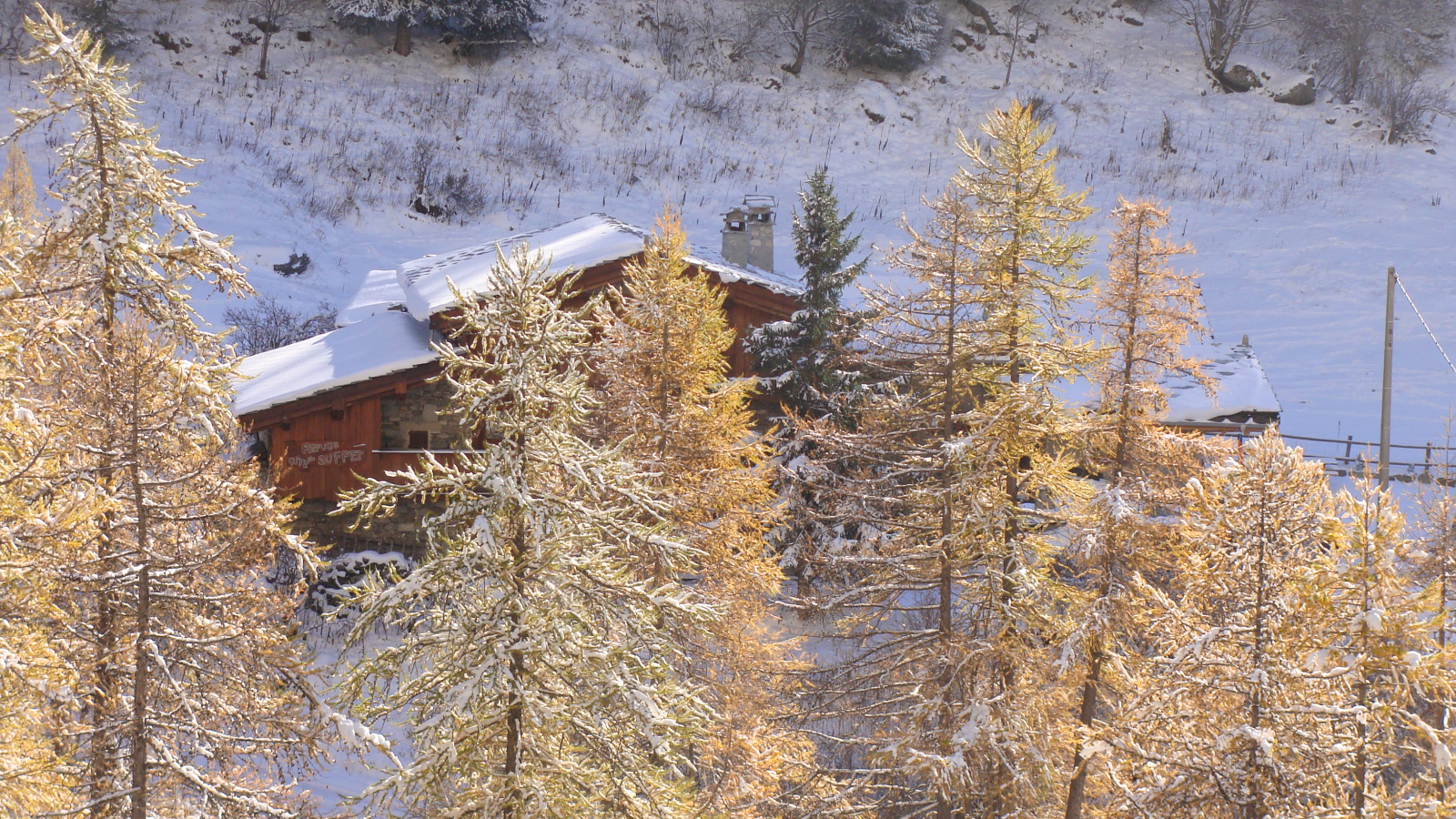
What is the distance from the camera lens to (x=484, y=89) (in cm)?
4166

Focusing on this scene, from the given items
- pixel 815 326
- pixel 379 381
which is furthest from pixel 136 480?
pixel 815 326

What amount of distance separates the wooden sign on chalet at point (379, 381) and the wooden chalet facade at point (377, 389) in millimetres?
20

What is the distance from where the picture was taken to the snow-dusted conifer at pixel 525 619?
21.3 feet

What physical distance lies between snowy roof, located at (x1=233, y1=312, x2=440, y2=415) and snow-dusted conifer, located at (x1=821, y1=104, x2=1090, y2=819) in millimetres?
9772

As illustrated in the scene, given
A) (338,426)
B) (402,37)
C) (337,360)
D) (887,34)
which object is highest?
(887,34)

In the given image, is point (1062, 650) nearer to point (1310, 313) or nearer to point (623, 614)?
point (623, 614)

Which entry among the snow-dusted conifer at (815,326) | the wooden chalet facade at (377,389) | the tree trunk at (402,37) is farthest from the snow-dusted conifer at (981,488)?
the tree trunk at (402,37)

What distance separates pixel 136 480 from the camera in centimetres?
756

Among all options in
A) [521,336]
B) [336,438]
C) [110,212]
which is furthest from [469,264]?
[521,336]

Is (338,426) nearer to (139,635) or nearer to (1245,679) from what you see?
(139,635)

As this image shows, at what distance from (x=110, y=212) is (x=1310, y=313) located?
36352 millimetres

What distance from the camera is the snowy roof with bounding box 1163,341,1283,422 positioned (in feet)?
70.1

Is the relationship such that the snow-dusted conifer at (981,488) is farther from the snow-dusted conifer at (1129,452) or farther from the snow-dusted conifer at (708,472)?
the snow-dusted conifer at (708,472)

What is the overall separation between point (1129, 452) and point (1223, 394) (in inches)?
388
